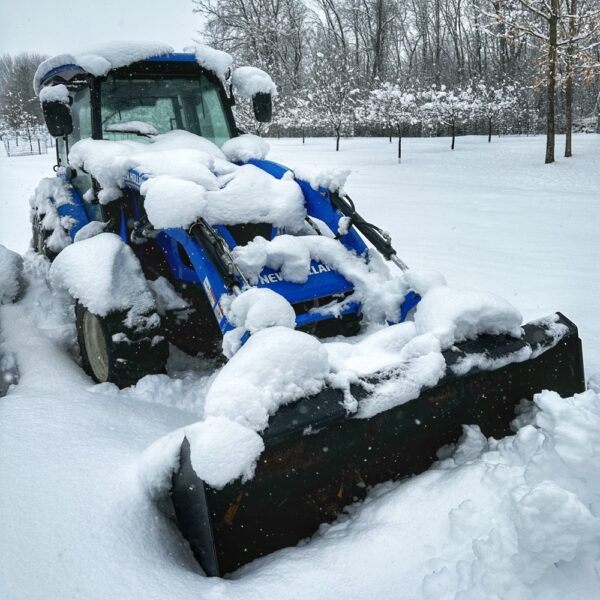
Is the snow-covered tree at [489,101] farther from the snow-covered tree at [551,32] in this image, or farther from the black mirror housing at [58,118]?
the black mirror housing at [58,118]

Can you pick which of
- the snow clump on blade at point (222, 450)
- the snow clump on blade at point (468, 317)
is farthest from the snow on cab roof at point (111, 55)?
the snow clump on blade at point (222, 450)

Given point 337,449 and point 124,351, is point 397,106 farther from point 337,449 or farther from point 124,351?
→ point 337,449

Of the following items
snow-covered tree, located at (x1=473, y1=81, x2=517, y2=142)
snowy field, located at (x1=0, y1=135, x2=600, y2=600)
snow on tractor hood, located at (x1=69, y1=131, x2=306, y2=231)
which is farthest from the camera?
snow-covered tree, located at (x1=473, y1=81, x2=517, y2=142)

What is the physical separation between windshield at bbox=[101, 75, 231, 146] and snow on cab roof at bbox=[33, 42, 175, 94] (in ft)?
0.37

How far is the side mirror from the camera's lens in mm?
4492

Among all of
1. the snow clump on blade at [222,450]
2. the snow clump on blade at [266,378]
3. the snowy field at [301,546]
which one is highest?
the snow clump on blade at [266,378]

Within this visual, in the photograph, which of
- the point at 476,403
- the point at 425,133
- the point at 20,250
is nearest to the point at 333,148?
the point at 425,133

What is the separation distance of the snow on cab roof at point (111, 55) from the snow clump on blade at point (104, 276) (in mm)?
1192

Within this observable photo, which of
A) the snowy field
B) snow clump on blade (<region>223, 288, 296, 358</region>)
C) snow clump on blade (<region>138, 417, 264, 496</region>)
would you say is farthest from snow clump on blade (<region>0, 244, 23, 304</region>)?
snow clump on blade (<region>138, 417, 264, 496</region>)

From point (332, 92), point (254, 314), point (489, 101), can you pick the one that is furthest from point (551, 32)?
point (254, 314)

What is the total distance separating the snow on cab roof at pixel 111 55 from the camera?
386cm

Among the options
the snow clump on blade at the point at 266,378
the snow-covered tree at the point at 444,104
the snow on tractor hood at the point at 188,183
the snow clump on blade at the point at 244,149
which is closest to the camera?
the snow clump on blade at the point at 266,378

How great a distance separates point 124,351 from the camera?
334 centimetres

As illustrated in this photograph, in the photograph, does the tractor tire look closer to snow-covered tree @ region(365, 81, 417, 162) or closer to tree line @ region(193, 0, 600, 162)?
tree line @ region(193, 0, 600, 162)
